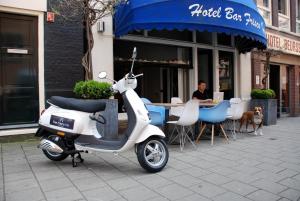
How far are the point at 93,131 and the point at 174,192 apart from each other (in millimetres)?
1678

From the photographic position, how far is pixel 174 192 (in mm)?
4109

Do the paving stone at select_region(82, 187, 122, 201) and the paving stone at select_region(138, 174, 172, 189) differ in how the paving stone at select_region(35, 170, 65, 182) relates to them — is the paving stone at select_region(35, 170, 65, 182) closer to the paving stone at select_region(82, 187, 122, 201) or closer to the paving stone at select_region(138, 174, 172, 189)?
the paving stone at select_region(82, 187, 122, 201)

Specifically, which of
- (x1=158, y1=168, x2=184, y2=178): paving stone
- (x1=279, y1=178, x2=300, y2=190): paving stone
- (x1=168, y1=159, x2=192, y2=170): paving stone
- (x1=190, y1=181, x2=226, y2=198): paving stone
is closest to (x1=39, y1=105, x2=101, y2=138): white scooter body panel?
(x1=158, y1=168, x2=184, y2=178): paving stone

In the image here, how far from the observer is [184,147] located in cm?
702

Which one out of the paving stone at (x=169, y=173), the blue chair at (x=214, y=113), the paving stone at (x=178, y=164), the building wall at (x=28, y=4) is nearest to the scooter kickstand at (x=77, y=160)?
the paving stone at (x=169, y=173)

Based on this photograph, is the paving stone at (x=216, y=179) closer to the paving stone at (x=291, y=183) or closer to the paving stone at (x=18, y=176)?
the paving stone at (x=291, y=183)

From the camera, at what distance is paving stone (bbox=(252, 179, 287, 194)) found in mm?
4270

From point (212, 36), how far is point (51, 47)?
241 inches

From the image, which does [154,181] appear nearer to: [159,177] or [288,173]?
[159,177]

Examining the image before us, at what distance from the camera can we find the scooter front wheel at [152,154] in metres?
4.82

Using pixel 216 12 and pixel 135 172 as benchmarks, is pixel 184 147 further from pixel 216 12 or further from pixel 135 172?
pixel 216 12

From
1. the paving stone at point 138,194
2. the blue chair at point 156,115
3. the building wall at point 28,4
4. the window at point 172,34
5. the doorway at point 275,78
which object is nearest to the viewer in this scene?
the paving stone at point 138,194

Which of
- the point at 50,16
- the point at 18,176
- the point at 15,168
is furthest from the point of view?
the point at 50,16

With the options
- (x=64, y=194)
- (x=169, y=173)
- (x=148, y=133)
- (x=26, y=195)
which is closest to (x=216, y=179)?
(x=169, y=173)
